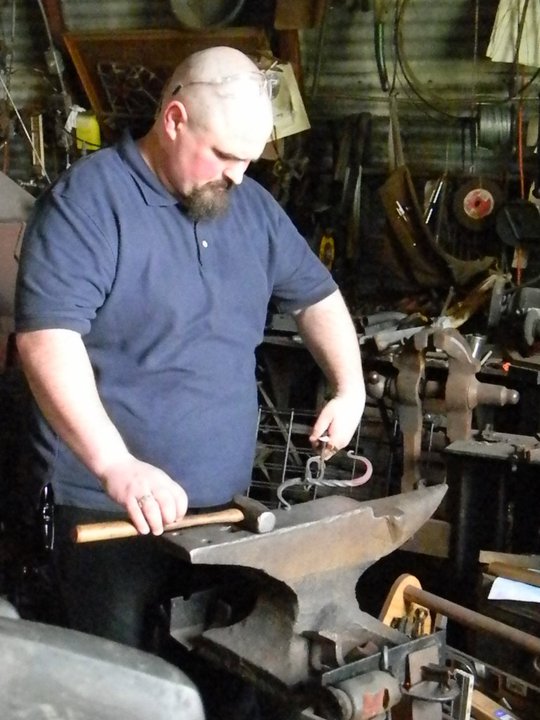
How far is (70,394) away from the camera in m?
1.23

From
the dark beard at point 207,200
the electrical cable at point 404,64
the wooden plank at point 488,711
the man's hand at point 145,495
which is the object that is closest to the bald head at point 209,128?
the dark beard at point 207,200

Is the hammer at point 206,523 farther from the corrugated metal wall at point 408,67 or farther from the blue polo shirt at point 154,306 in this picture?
the corrugated metal wall at point 408,67

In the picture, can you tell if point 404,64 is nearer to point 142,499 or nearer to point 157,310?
point 157,310

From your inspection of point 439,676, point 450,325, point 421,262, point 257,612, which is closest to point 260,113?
point 257,612

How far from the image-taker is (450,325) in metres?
2.45

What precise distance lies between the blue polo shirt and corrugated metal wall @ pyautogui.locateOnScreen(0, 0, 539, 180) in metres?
1.33

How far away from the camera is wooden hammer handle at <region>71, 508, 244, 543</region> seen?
1.04 metres

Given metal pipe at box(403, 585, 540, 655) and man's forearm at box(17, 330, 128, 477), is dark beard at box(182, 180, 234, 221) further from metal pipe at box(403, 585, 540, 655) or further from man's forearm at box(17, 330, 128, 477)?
metal pipe at box(403, 585, 540, 655)

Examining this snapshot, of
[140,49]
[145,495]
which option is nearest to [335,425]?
[145,495]

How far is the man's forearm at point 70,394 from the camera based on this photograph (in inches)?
47.2

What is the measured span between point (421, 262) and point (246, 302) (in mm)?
1311

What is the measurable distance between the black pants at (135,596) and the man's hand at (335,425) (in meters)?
0.31

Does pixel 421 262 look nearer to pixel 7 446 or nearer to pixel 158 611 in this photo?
pixel 7 446

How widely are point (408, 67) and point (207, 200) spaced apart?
1.41 m
